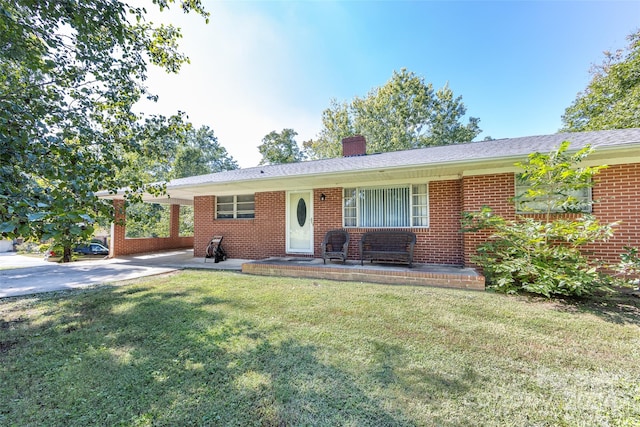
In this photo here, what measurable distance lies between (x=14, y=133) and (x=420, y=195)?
24.4 feet

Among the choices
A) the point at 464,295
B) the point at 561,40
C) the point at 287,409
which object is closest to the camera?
the point at 287,409

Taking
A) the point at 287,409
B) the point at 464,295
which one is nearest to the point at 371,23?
the point at 464,295

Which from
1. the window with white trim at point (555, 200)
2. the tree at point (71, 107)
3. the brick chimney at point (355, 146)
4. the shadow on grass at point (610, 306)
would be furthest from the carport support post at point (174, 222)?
the shadow on grass at point (610, 306)

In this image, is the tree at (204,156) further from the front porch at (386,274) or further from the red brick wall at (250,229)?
the front porch at (386,274)

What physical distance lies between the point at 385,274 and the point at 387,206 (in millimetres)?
2445

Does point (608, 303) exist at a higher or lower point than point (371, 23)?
lower

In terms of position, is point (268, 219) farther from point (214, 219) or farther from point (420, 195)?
point (420, 195)

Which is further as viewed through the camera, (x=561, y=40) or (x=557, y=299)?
(x=561, y=40)

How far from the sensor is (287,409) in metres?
1.91

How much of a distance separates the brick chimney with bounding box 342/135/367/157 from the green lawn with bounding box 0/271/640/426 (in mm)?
6900

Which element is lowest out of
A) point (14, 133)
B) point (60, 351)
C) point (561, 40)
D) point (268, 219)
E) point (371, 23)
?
point (60, 351)

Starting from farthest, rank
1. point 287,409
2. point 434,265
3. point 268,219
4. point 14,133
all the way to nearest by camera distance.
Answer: point 268,219 < point 434,265 < point 14,133 < point 287,409

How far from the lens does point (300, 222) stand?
8.77 meters

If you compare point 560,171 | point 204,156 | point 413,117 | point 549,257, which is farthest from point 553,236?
point 204,156
